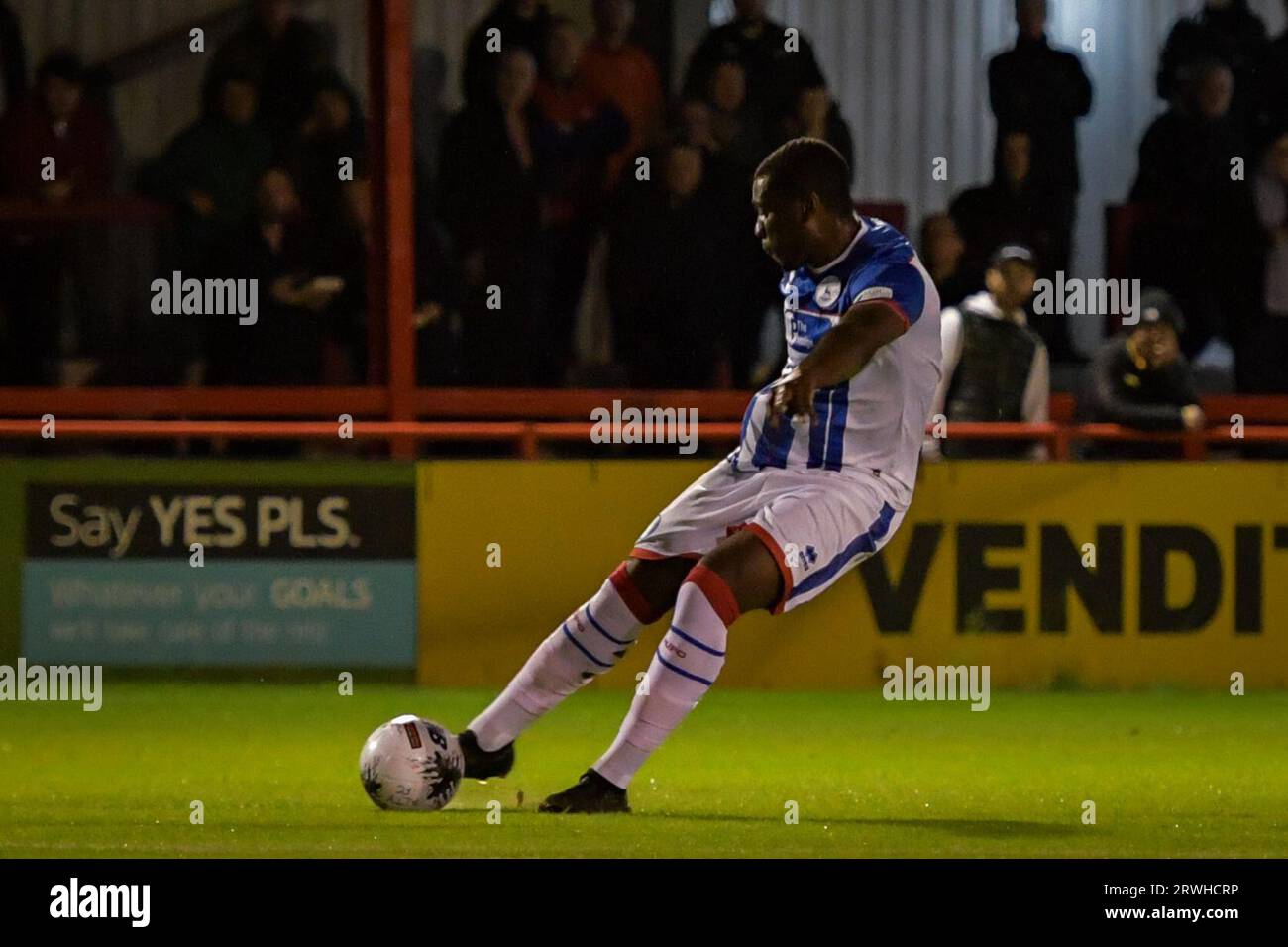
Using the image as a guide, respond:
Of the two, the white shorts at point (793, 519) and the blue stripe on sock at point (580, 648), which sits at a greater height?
the white shorts at point (793, 519)

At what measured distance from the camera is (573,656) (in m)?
7.25

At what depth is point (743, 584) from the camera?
6.84m

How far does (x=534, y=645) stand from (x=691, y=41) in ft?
10.9

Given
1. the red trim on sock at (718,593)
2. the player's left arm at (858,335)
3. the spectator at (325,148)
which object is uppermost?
the spectator at (325,148)

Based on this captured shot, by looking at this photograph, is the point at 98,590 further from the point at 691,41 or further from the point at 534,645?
the point at 691,41

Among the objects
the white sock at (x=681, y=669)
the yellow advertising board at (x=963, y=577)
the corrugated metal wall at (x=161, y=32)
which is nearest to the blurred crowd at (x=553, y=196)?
the corrugated metal wall at (x=161, y=32)

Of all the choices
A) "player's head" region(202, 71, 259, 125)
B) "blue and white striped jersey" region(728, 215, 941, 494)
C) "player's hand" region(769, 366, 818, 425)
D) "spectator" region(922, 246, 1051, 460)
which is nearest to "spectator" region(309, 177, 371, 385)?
"player's head" region(202, 71, 259, 125)

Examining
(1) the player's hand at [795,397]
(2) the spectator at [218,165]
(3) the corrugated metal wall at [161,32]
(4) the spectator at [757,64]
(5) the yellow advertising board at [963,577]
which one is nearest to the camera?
(1) the player's hand at [795,397]

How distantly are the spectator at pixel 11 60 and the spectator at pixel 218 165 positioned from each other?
845 millimetres

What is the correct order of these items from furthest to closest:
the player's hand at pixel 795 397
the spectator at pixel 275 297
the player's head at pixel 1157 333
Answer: the spectator at pixel 275 297, the player's head at pixel 1157 333, the player's hand at pixel 795 397

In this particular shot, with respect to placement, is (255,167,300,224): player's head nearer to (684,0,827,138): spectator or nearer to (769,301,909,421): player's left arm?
(684,0,827,138): spectator

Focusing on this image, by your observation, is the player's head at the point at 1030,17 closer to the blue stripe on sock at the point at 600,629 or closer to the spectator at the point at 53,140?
the spectator at the point at 53,140

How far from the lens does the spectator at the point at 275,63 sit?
12.1 meters

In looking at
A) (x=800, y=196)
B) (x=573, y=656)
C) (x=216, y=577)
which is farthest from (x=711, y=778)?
(x=216, y=577)
